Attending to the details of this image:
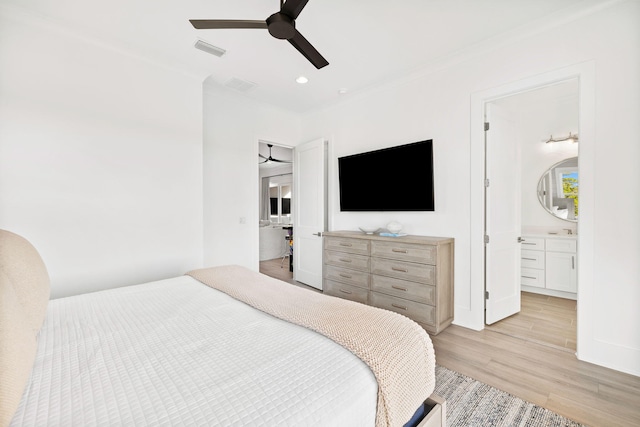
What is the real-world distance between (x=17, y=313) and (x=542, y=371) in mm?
2974

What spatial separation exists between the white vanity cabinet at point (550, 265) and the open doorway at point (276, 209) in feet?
11.7

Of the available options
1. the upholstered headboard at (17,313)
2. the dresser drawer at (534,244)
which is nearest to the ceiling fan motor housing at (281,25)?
the upholstered headboard at (17,313)

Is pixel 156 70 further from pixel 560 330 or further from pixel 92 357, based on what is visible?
pixel 560 330

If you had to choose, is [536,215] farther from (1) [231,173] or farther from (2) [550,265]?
(1) [231,173]

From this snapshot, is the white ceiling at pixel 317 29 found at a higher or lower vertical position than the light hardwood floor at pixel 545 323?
higher

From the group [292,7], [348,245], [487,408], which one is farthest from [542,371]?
[292,7]

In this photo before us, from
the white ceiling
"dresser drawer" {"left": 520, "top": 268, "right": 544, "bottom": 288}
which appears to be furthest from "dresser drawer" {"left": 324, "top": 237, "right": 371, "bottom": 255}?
"dresser drawer" {"left": 520, "top": 268, "right": 544, "bottom": 288}

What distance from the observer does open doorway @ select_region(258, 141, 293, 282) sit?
19.1ft

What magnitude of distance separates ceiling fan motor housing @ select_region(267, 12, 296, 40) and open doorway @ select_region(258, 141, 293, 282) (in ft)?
11.7

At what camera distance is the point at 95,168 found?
7.75 ft

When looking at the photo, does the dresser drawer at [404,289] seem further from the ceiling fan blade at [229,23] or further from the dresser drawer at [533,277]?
the ceiling fan blade at [229,23]

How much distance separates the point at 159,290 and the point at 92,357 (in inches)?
33.4

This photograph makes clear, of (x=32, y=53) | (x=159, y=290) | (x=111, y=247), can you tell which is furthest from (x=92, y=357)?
(x=32, y=53)

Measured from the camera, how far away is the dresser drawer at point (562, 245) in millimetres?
3471
